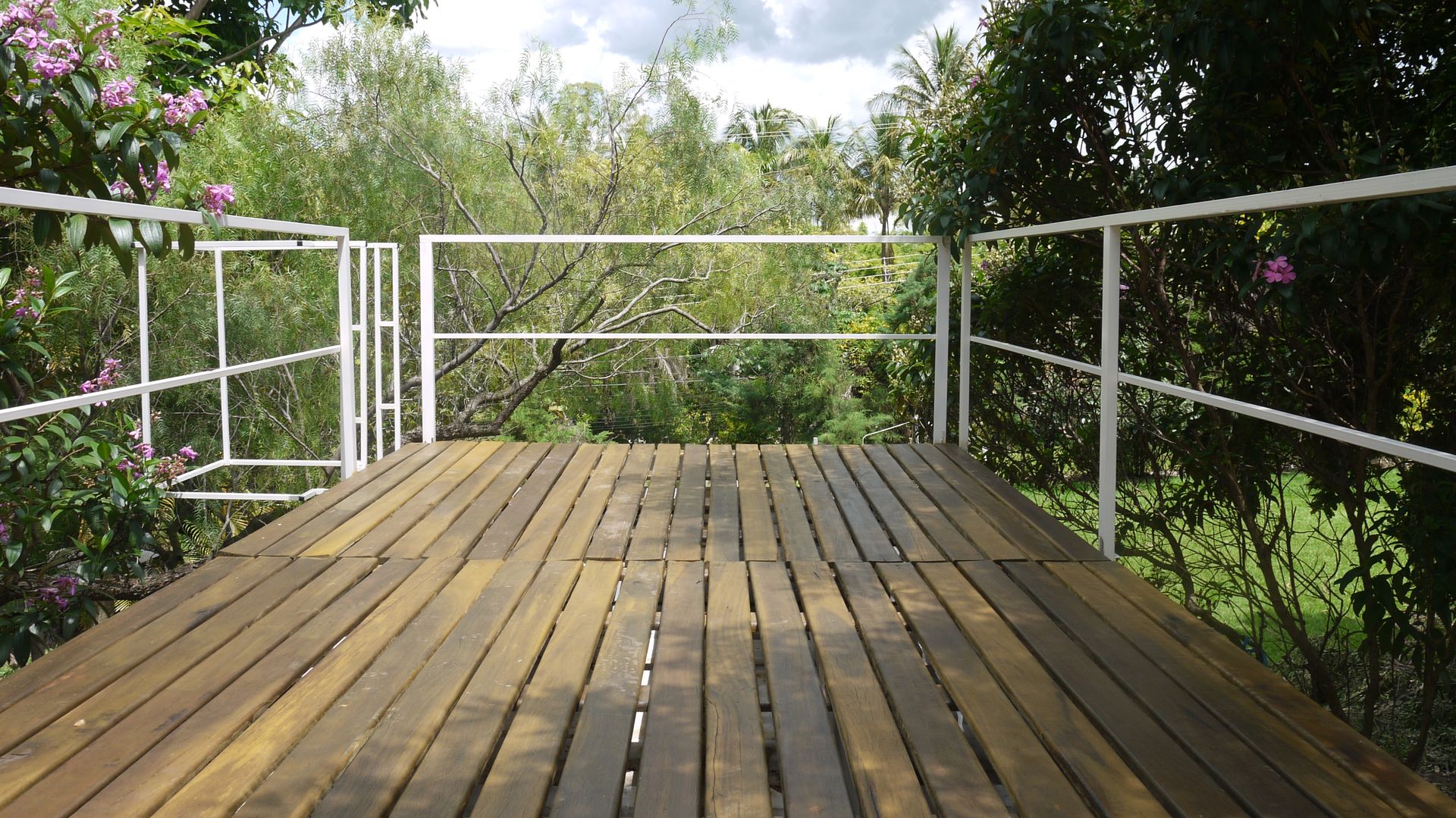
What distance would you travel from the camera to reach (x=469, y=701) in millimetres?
Result: 1587

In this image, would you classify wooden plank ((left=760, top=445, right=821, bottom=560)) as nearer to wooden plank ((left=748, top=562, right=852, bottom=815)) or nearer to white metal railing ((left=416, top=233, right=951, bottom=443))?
wooden plank ((left=748, top=562, right=852, bottom=815))

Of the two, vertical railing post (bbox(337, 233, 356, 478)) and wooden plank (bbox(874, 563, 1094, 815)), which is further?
vertical railing post (bbox(337, 233, 356, 478))

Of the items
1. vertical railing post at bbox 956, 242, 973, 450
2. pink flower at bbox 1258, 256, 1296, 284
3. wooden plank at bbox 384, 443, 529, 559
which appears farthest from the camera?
vertical railing post at bbox 956, 242, 973, 450

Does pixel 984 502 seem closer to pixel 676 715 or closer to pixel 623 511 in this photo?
pixel 623 511

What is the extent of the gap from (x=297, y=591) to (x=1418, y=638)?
9.20ft

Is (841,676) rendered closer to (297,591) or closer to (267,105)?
(297,591)

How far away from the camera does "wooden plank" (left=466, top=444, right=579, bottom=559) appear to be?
2529 millimetres

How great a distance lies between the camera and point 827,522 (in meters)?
2.77

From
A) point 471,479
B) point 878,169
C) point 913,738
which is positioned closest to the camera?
point 913,738

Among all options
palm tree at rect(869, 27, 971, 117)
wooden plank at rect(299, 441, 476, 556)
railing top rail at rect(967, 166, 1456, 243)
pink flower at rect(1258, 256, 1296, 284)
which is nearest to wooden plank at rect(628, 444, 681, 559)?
wooden plank at rect(299, 441, 476, 556)

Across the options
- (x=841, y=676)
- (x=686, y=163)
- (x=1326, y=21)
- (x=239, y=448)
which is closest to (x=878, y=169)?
(x=686, y=163)

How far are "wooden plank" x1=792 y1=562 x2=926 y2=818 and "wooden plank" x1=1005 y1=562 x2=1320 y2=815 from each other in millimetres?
318

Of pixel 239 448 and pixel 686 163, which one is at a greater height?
pixel 686 163

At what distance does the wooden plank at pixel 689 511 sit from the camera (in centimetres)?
248
